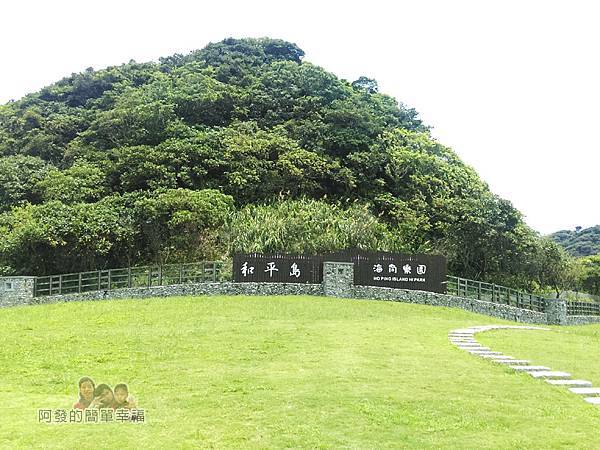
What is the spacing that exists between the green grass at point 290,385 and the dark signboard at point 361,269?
280 inches

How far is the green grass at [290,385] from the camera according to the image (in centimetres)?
558

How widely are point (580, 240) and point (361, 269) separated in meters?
61.1

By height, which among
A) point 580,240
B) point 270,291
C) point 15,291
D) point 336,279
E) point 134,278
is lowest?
point 15,291

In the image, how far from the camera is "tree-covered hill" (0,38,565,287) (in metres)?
26.9

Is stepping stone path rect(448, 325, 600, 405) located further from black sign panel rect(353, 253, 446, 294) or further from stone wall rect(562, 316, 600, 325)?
stone wall rect(562, 316, 600, 325)

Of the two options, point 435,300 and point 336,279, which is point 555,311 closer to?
point 435,300


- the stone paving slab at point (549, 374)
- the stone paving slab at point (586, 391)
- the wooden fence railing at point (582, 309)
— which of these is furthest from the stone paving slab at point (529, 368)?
the wooden fence railing at point (582, 309)

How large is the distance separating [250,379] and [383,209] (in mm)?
26223

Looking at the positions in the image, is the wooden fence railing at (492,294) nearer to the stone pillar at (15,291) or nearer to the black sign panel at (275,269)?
the black sign panel at (275,269)

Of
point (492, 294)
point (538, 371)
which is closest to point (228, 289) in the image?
point (492, 294)

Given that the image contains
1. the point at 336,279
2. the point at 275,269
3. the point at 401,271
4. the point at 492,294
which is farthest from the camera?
the point at 492,294

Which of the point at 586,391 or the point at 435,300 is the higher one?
the point at 435,300

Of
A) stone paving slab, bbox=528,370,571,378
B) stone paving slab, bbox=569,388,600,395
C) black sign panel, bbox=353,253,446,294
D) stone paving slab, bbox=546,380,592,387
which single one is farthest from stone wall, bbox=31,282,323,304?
stone paving slab, bbox=569,388,600,395

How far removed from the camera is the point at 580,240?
74.4 metres
